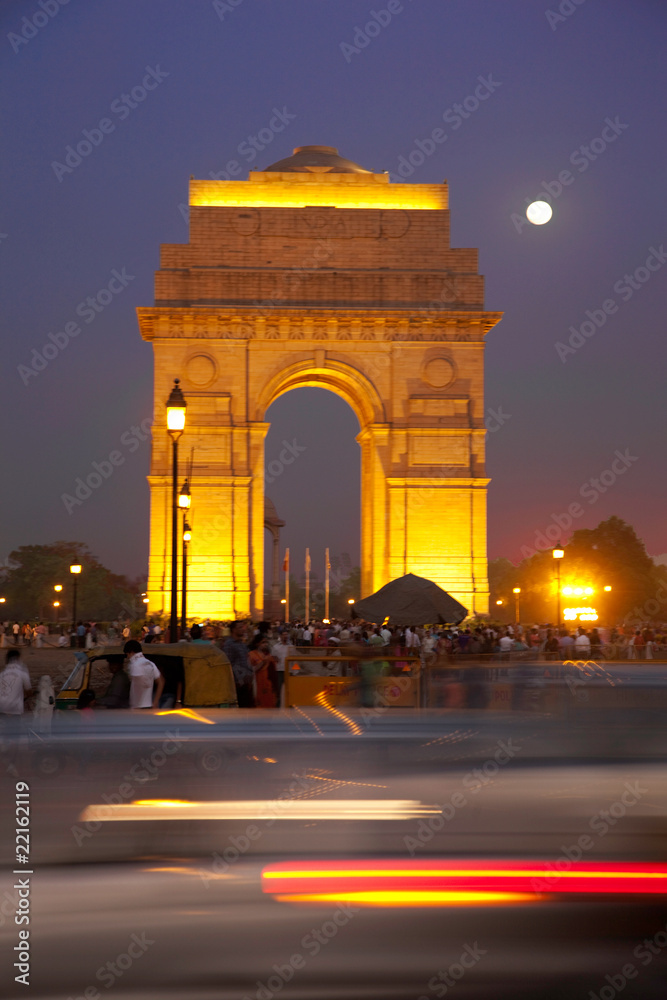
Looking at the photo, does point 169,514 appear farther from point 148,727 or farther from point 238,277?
point 148,727

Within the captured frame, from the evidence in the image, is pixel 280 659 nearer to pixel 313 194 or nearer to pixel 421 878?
pixel 421 878

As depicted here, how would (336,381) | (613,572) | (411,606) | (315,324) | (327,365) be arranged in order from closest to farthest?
(411,606)
(315,324)
(327,365)
(336,381)
(613,572)

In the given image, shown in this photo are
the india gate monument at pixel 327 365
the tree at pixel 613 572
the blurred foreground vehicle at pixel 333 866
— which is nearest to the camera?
the blurred foreground vehicle at pixel 333 866

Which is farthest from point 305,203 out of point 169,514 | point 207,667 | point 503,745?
point 503,745

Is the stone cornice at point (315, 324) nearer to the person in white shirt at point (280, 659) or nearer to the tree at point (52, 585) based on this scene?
the person in white shirt at point (280, 659)

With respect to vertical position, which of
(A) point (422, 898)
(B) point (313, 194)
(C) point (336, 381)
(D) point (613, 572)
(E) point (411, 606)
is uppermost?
(B) point (313, 194)

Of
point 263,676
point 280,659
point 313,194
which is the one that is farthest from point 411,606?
point 313,194

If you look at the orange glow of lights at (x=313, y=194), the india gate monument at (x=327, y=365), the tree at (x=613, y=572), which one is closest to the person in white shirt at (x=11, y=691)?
the india gate monument at (x=327, y=365)
